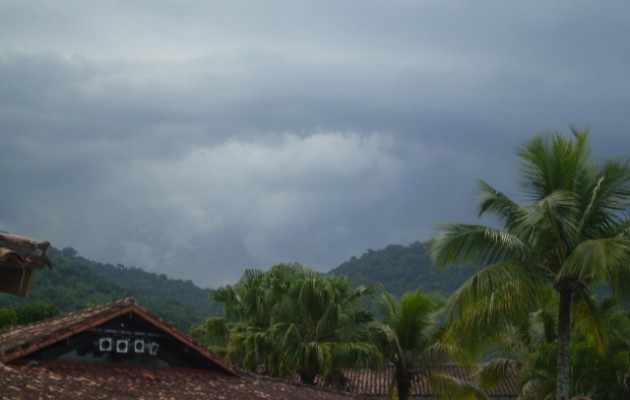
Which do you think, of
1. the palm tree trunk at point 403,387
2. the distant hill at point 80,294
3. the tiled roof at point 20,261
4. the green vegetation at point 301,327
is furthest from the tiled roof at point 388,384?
the tiled roof at point 20,261

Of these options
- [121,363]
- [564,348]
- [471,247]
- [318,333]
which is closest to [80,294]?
[318,333]

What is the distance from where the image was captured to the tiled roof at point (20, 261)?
7.64m

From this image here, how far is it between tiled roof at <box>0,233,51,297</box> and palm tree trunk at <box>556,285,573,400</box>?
12.5 metres

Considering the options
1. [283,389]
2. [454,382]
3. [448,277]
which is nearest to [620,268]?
[283,389]

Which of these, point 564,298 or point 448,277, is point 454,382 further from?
point 448,277

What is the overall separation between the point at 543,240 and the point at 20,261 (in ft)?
41.2

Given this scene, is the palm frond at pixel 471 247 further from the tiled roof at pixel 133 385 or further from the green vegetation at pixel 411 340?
the green vegetation at pixel 411 340

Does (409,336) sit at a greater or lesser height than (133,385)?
greater

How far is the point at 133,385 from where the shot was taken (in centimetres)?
1698

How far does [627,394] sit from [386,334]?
7674 millimetres

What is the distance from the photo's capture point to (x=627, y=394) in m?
21.4

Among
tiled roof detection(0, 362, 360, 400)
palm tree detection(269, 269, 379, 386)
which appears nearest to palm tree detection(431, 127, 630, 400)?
tiled roof detection(0, 362, 360, 400)

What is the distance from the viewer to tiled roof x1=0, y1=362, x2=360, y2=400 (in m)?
14.9

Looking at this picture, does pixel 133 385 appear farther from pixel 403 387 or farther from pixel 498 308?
pixel 403 387
